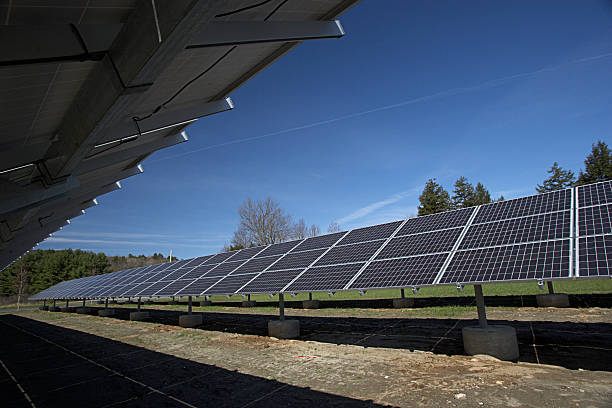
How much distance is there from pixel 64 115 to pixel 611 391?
471 inches

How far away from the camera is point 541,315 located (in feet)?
43.4

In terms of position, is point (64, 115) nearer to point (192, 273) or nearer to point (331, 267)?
point (331, 267)

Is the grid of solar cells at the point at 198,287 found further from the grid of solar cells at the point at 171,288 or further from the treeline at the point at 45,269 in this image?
the treeline at the point at 45,269

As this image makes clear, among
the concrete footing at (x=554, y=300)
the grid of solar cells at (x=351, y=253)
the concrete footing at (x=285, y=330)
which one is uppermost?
the grid of solar cells at (x=351, y=253)

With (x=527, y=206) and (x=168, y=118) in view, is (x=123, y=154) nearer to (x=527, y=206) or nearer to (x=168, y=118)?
(x=168, y=118)

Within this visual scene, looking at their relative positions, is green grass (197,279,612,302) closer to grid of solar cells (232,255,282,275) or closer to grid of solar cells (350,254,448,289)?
grid of solar cells (232,255,282,275)

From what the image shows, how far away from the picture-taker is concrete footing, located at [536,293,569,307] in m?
14.8

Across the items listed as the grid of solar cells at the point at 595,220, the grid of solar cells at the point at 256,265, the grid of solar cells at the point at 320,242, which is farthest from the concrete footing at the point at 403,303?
the grid of solar cells at the point at 595,220

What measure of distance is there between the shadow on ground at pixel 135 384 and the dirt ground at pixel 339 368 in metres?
0.04

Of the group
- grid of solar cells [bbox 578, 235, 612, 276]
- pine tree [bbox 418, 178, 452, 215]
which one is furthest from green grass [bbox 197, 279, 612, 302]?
pine tree [bbox 418, 178, 452, 215]

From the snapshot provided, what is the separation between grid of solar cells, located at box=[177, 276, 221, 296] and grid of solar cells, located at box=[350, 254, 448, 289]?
30.5ft

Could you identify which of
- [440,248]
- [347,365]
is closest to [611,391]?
[440,248]

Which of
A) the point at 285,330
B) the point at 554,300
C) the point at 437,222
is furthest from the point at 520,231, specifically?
the point at 285,330

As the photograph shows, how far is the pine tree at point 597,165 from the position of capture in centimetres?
5872
